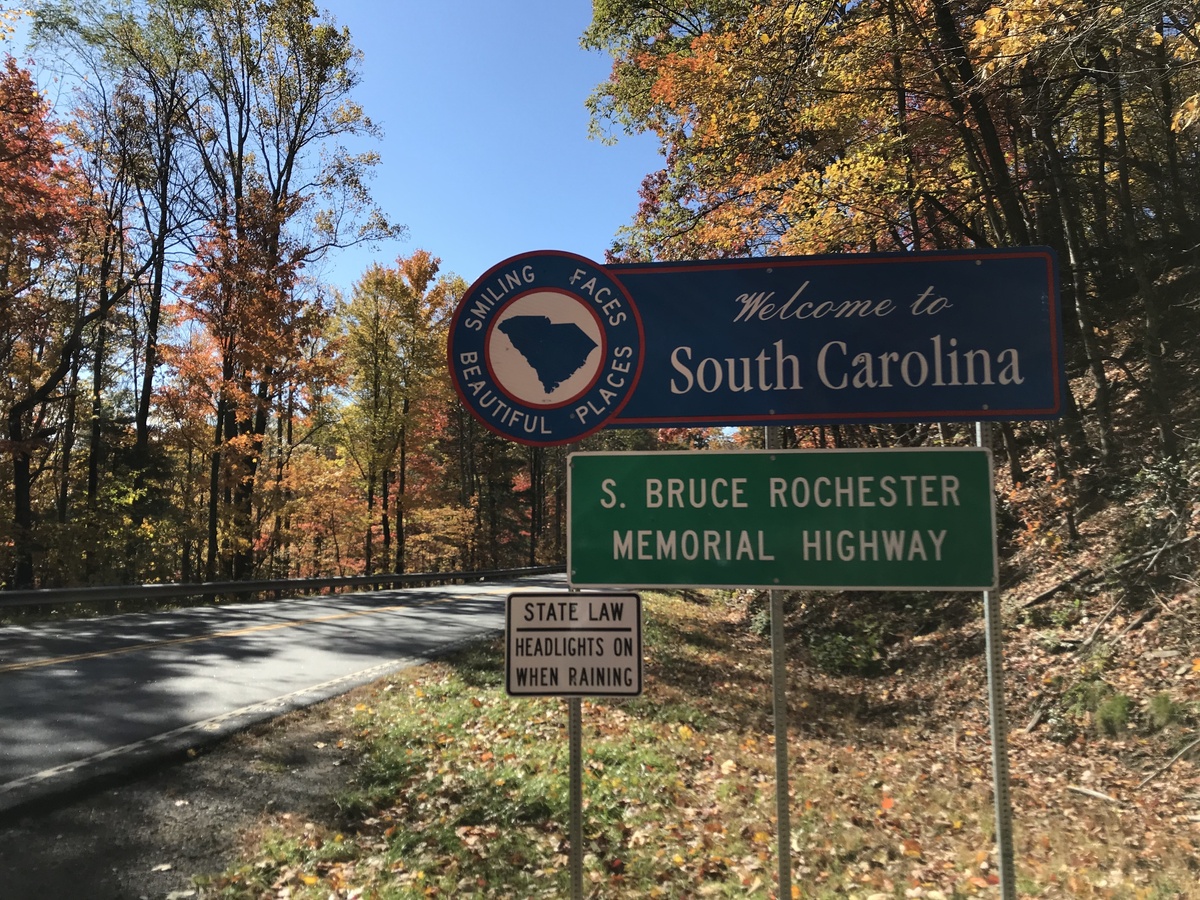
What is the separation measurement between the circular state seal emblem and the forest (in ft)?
15.9

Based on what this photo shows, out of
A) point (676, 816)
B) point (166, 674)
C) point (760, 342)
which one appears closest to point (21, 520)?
point (166, 674)

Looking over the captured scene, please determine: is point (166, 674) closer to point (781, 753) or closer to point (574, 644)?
point (574, 644)

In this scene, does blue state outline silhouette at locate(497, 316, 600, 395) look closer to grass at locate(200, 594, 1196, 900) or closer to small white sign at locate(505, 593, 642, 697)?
small white sign at locate(505, 593, 642, 697)

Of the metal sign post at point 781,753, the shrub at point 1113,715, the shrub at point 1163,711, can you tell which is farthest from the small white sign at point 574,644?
the shrub at point 1113,715

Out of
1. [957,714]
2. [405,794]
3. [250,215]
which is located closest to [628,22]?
[250,215]

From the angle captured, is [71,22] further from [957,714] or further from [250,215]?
[957,714]

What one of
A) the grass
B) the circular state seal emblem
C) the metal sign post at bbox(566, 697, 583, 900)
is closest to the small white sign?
the metal sign post at bbox(566, 697, 583, 900)

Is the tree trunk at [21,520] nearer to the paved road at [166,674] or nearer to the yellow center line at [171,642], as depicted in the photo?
the paved road at [166,674]

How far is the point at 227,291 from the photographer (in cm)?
1912

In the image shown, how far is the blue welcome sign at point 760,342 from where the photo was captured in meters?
2.91

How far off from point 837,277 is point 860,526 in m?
1.12

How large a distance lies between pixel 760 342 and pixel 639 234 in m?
11.1

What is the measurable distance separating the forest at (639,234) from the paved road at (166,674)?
7.88 meters

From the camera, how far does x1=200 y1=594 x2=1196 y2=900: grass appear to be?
402 cm
